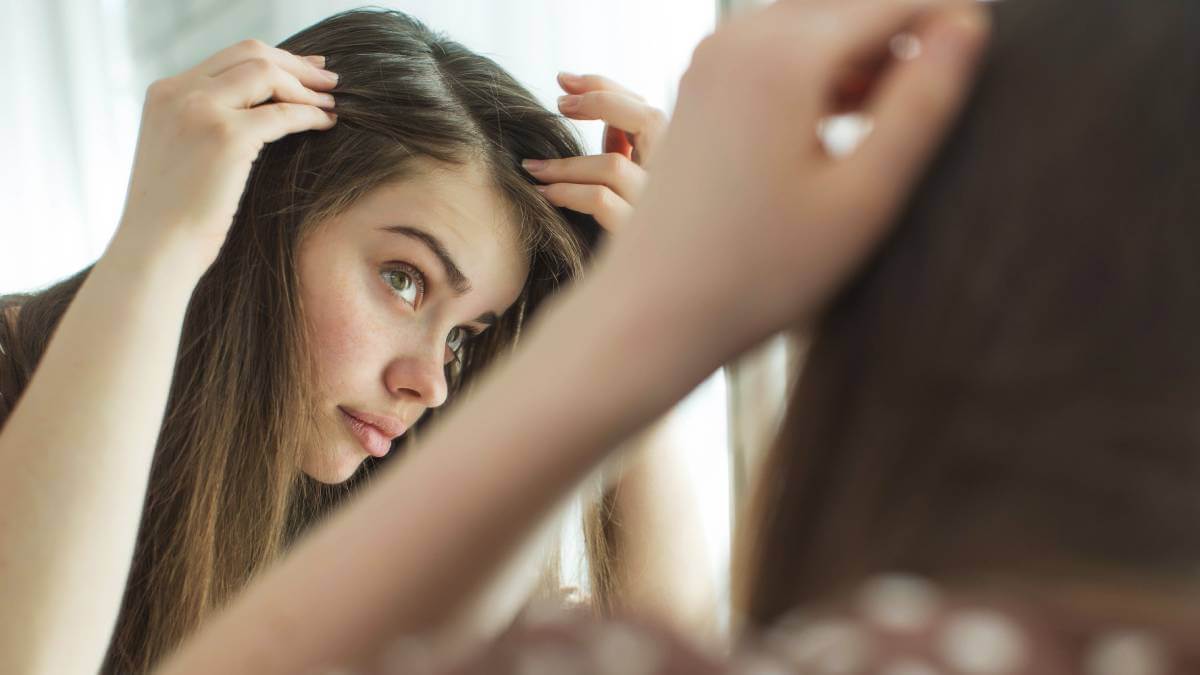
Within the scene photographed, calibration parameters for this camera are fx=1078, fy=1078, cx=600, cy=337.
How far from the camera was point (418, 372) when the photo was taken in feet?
3.80

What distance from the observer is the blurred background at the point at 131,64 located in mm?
1594

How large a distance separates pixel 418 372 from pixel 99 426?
1.30 feet

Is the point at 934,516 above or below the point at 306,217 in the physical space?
below

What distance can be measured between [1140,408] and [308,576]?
8.2 inches

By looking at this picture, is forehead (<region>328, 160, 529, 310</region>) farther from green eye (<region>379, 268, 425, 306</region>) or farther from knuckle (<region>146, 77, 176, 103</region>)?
knuckle (<region>146, 77, 176, 103</region>)

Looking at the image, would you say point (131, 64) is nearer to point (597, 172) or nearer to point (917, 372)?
point (597, 172)

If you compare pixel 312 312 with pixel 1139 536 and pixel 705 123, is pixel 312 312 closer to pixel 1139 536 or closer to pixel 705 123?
pixel 705 123

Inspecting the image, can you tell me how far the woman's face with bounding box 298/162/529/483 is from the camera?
3.68 feet

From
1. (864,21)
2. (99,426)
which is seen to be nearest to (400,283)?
(99,426)

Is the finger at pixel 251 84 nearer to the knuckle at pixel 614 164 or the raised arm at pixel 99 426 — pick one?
the raised arm at pixel 99 426

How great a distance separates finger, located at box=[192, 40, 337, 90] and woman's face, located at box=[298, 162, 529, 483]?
14 cm

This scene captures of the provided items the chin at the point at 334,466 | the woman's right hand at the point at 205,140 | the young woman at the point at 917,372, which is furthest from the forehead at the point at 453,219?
the young woman at the point at 917,372

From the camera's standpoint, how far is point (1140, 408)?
216 millimetres

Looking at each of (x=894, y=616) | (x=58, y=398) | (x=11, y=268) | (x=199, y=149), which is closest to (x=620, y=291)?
(x=894, y=616)
